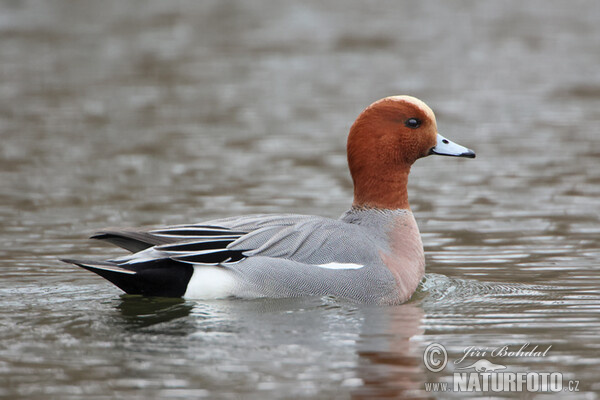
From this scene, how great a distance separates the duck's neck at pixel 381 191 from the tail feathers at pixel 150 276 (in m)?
1.48

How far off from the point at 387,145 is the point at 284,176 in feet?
12.3

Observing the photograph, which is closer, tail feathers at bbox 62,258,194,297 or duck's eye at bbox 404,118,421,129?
tail feathers at bbox 62,258,194,297

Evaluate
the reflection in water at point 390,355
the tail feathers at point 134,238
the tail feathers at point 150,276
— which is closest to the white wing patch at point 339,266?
the reflection in water at point 390,355

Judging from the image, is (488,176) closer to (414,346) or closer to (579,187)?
(579,187)

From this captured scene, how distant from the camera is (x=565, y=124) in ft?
43.8

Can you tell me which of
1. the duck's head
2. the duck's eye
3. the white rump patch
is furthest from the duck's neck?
the white rump patch

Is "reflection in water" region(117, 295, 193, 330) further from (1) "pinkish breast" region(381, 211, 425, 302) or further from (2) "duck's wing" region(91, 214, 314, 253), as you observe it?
(1) "pinkish breast" region(381, 211, 425, 302)

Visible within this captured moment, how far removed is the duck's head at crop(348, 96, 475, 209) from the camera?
298 inches

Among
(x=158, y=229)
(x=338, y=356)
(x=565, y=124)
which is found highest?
(x=565, y=124)

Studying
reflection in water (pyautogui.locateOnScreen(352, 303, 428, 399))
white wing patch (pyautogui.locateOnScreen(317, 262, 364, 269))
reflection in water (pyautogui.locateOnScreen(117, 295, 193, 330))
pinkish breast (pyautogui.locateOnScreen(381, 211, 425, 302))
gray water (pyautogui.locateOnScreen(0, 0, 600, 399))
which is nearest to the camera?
reflection in water (pyautogui.locateOnScreen(352, 303, 428, 399))

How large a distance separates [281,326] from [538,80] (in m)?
11.0

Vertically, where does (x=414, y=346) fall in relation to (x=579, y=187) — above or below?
below

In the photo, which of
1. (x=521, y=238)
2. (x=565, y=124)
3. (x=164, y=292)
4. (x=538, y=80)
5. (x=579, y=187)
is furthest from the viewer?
(x=538, y=80)

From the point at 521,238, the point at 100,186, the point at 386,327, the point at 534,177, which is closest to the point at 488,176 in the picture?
the point at 534,177
